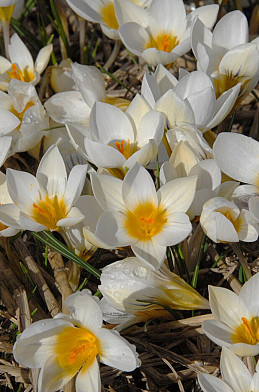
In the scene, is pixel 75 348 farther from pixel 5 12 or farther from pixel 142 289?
pixel 5 12

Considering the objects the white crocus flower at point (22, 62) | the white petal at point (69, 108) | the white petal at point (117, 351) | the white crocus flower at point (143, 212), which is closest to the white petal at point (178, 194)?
the white crocus flower at point (143, 212)

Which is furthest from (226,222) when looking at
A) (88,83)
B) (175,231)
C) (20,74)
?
(20,74)

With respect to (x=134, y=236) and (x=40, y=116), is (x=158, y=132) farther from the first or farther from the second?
(x=40, y=116)

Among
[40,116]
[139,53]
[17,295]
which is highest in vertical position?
[139,53]

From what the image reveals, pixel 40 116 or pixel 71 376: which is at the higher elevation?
pixel 40 116

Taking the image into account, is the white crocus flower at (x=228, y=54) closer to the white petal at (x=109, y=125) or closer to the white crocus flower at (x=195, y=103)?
the white crocus flower at (x=195, y=103)

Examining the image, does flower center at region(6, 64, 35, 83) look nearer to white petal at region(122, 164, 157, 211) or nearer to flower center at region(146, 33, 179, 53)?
flower center at region(146, 33, 179, 53)

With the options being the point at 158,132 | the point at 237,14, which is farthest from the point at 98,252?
the point at 237,14
